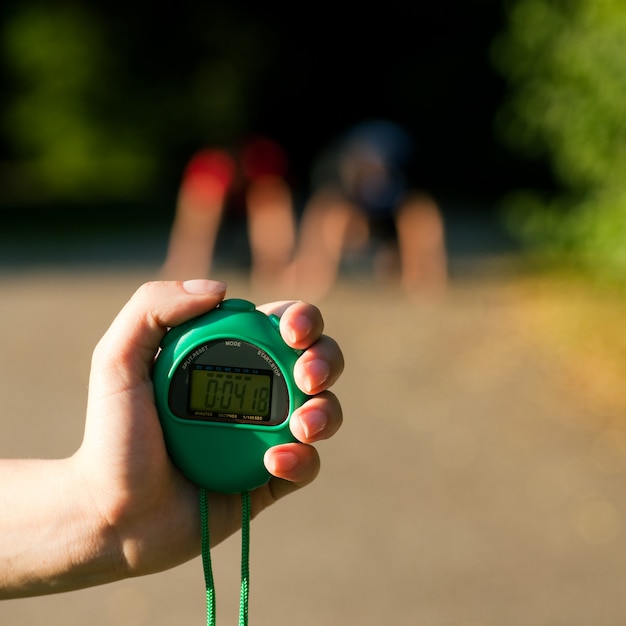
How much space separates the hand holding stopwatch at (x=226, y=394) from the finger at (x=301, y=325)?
7 cm

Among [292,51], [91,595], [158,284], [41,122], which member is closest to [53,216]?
[41,122]

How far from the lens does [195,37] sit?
22.8m

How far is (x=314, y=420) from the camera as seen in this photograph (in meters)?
1.92

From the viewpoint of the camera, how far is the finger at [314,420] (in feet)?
6.29

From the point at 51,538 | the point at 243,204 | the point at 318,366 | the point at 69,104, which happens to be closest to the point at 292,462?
the point at 318,366

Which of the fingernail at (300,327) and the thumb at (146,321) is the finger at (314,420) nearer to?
the fingernail at (300,327)

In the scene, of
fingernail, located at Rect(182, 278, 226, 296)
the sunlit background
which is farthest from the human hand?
the sunlit background

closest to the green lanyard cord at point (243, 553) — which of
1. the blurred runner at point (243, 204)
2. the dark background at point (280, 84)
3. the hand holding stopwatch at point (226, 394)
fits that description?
the hand holding stopwatch at point (226, 394)

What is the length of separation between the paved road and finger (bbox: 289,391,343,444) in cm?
276

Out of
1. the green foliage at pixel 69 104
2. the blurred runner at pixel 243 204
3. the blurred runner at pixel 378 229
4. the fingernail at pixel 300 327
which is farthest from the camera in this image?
the green foliage at pixel 69 104

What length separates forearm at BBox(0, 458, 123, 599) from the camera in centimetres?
206

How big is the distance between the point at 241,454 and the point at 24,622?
298 cm

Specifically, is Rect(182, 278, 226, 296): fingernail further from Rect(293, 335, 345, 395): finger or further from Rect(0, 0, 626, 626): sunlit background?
Rect(0, 0, 626, 626): sunlit background

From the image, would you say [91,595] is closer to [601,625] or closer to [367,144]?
[601,625]
